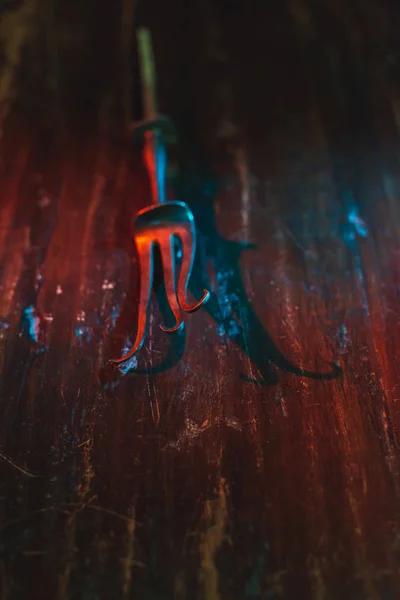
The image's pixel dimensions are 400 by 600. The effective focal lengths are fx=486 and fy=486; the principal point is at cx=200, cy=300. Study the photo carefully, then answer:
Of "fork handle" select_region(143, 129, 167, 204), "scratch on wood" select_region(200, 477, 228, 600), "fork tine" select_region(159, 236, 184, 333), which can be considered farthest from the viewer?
"fork handle" select_region(143, 129, 167, 204)

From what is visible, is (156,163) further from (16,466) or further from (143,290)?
(16,466)

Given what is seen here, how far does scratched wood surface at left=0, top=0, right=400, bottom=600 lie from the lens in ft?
2.38

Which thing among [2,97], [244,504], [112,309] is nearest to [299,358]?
[244,504]

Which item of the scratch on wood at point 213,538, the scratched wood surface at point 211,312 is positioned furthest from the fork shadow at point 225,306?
the scratch on wood at point 213,538

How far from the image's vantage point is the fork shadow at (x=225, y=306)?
888mm

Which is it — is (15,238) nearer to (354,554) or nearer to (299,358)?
(299,358)

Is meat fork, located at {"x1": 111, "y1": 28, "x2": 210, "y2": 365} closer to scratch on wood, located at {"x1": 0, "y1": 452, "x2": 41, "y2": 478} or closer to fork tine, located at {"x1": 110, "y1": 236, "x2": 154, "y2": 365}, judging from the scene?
fork tine, located at {"x1": 110, "y1": 236, "x2": 154, "y2": 365}

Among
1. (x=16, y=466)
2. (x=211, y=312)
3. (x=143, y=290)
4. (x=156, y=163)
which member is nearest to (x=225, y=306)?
(x=211, y=312)

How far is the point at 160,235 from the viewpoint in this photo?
97 cm

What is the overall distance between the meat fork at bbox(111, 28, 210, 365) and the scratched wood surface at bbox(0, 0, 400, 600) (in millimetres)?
52

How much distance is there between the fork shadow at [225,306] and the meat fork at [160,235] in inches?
1.9

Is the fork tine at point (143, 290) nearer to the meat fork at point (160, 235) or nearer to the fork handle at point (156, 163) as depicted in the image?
the meat fork at point (160, 235)

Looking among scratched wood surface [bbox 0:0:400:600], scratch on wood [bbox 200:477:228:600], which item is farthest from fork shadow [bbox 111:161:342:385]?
scratch on wood [bbox 200:477:228:600]

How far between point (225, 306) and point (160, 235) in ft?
0.63
